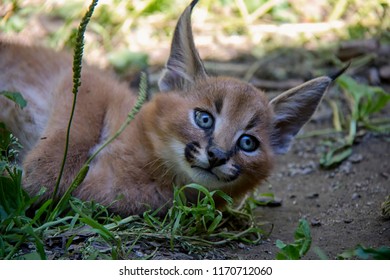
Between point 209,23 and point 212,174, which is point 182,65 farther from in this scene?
point 209,23

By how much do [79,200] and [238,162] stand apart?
90cm

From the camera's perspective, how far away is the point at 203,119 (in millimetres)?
3564

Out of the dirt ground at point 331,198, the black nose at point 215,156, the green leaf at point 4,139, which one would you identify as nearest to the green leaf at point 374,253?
the dirt ground at point 331,198

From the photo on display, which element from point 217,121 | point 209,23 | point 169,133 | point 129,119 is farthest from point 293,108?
point 209,23

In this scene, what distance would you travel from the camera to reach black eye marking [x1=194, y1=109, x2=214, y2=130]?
3.53 meters

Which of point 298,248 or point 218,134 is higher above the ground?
point 218,134

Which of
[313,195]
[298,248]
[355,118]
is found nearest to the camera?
[298,248]

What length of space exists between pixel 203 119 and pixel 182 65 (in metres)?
0.51

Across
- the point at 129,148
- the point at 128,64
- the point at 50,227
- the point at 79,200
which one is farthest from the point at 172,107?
the point at 128,64

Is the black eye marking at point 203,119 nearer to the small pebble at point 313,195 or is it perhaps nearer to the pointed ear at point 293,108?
the pointed ear at point 293,108

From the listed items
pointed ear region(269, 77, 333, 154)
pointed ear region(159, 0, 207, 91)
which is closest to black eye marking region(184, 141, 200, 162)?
pointed ear region(159, 0, 207, 91)

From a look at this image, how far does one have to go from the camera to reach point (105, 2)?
6477 mm

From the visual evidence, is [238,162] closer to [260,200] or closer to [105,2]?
[260,200]

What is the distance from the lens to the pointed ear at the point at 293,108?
380cm
